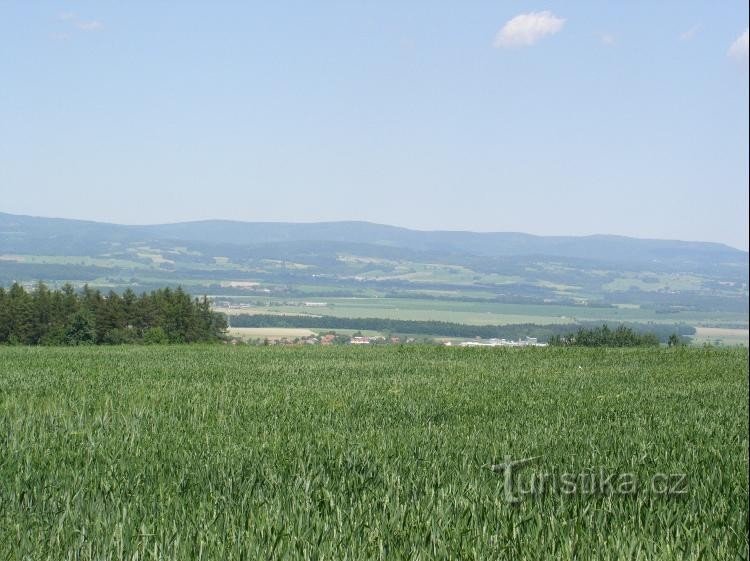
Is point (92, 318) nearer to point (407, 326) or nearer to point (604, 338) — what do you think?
point (604, 338)

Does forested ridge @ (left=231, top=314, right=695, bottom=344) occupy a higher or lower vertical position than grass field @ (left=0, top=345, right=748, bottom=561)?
lower

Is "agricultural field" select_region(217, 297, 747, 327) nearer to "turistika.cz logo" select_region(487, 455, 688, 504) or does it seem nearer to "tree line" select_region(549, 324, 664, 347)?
"tree line" select_region(549, 324, 664, 347)

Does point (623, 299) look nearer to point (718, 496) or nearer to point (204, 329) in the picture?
point (204, 329)

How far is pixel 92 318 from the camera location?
59.3 m

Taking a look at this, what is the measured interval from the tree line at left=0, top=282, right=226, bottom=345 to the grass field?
148 feet

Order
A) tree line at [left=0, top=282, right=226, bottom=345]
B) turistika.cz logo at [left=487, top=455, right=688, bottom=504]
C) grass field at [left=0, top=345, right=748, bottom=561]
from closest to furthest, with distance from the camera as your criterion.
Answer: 1. grass field at [left=0, top=345, right=748, bottom=561]
2. turistika.cz logo at [left=487, top=455, right=688, bottom=504]
3. tree line at [left=0, top=282, right=226, bottom=345]

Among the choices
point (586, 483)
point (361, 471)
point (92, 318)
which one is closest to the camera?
point (586, 483)

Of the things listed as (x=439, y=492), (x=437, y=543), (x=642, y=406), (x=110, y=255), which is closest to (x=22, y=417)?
(x=439, y=492)

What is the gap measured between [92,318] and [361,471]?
182 ft

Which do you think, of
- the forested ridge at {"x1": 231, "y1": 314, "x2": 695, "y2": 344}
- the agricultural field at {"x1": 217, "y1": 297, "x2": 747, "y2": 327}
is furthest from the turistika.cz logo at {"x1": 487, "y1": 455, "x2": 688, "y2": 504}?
the forested ridge at {"x1": 231, "y1": 314, "x2": 695, "y2": 344}

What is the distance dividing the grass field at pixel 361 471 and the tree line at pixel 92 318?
45.0 meters

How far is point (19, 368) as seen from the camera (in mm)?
19656

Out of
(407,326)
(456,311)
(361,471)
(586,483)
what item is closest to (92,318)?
(407,326)

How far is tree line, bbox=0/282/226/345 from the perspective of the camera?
192 feet
